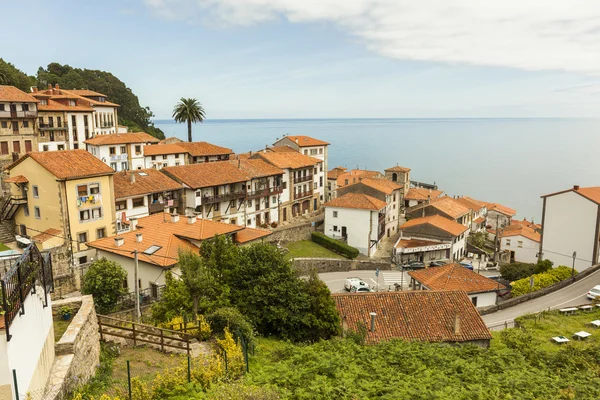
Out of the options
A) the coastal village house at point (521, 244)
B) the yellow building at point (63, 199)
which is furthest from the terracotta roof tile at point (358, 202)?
the yellow building at point (63, 199)

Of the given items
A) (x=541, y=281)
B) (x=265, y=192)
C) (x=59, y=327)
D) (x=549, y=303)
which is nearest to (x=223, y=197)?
(x=265, y=192)

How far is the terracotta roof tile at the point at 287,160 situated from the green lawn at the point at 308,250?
1159cm

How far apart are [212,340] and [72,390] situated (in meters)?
6.27

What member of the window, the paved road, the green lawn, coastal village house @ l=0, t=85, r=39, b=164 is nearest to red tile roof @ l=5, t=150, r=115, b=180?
the window

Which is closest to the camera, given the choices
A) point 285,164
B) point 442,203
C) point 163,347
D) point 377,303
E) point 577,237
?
point 163,347

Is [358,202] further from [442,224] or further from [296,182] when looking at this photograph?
[442,224]

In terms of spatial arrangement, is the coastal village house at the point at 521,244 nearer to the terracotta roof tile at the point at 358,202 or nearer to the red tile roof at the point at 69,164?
the terracotta roof tile at the point at 358,202

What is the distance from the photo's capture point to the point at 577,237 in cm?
4938

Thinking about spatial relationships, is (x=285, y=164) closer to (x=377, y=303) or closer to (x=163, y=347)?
(x=377, y=303)

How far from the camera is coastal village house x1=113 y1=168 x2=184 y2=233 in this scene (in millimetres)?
41219

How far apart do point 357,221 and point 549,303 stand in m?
23.4

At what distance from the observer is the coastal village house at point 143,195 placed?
4122 cm

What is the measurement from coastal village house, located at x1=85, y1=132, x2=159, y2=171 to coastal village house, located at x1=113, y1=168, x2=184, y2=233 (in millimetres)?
16030

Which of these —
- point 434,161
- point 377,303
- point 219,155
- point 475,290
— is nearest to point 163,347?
point 377,303
